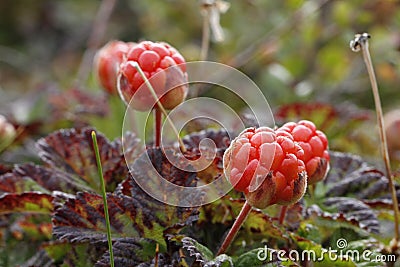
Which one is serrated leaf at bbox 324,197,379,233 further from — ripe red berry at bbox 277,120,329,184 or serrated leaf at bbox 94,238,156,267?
serrated leaf at bbox 94,238,156,267

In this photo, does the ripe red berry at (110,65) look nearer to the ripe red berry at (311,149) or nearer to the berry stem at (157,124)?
the berry stem at (157,124)

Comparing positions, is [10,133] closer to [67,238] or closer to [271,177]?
[67,238]

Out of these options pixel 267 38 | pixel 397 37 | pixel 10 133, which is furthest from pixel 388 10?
pixel 10 133

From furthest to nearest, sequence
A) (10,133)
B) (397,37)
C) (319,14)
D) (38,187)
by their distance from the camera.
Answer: (319,14)
(397,37)
(10,133)
(38,187)

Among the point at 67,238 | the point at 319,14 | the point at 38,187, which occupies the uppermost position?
the point at 319,14

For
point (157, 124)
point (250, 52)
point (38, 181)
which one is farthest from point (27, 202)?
point (250, 52)

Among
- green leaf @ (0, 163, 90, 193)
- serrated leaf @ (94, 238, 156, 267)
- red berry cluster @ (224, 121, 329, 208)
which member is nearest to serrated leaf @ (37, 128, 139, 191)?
green leaf @ (0, 163, 90, 193)

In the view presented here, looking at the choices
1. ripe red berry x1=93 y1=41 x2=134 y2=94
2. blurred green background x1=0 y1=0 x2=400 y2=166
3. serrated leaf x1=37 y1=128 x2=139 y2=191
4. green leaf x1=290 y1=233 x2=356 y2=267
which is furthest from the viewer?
blurred green background x1=0 y1=0 x2=400 y2=166

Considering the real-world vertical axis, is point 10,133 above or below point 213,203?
above
